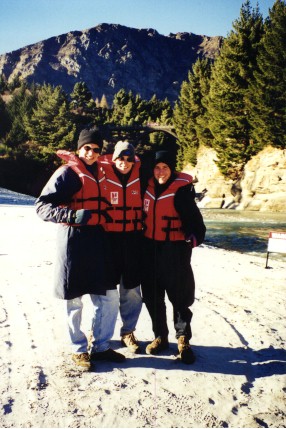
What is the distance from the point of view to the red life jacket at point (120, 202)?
12.4ft

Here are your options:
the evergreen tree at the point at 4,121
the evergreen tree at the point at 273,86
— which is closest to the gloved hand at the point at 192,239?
the evergreen tree at the point at 273,86

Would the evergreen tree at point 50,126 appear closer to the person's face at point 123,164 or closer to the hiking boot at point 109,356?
the person's face at point 123,164

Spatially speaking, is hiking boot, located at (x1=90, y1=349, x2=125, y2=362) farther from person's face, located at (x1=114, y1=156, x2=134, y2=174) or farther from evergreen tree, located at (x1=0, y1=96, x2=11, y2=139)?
evergreen tree, located at (x1=0, y1=96, x2=11, y2=139)

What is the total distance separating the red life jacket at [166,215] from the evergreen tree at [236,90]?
30.2 metres

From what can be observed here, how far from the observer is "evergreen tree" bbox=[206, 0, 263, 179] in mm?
32128

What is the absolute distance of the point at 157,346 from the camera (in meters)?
3.96

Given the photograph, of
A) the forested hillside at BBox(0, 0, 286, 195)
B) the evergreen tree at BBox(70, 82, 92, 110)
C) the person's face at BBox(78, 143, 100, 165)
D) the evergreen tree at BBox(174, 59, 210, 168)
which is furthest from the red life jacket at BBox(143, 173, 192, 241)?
the evergreen tree at BBox(70, 82, 92, 110)

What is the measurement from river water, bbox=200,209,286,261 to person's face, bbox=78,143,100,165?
377 inches

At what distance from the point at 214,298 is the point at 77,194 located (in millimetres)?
3597

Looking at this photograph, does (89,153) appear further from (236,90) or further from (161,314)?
(236,90)

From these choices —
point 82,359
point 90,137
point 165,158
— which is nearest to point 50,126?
point 90,137

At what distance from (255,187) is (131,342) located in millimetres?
27983

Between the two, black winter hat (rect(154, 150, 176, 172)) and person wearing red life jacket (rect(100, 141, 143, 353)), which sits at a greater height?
black winter hat (rect(154, 150, 176, 172))

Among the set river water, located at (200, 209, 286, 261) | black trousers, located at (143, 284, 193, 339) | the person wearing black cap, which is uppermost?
the person wearing black cap
